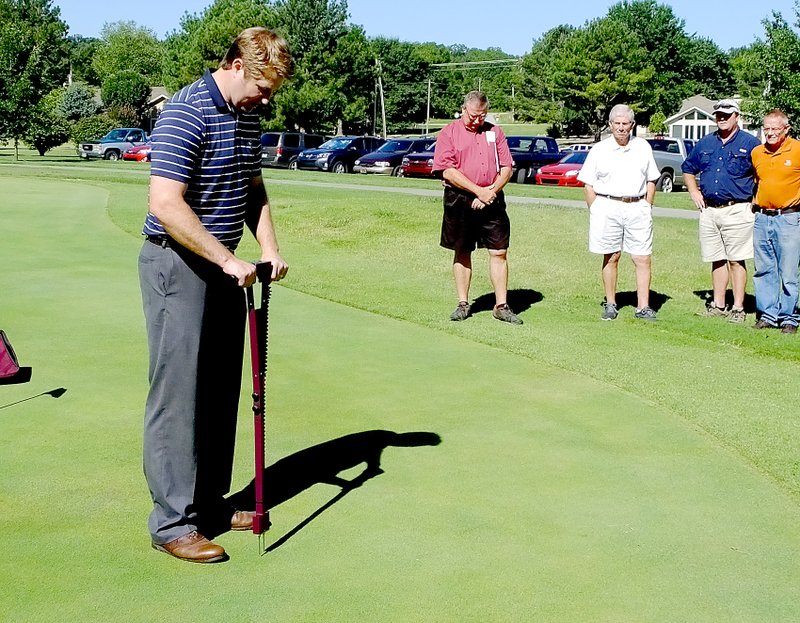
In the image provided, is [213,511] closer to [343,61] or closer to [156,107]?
[343,61]

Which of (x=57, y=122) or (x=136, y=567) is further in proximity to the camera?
(x=57, y=122)

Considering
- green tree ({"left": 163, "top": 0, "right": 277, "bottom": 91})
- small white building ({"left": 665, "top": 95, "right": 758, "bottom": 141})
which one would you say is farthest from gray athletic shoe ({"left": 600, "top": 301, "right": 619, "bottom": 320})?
small white building ({"left": 665, "top": 95, "right": 758, "bottom": 141})

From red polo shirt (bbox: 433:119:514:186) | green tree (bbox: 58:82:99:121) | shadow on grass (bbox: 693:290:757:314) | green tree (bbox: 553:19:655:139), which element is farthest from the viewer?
green tree (bbox: 553:19:655:139)

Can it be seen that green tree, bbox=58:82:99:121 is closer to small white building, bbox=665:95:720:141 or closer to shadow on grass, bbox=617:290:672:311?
small white building, bbox=665:95:720:141

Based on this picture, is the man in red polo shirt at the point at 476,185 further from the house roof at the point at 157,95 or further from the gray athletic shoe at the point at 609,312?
the house roof at the point at 157,95

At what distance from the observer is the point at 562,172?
32.0 m

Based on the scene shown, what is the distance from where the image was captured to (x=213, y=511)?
14.6 feet

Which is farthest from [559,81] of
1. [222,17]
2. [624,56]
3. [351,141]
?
[351,141]

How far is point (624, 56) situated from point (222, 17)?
38287 mm

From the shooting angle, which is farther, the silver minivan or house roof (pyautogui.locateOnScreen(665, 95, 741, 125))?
house roof (pyautogui.locateOnScreen(665, 95, 741, 125))

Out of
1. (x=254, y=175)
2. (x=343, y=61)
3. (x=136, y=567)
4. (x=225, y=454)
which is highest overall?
(x=343, y=61)

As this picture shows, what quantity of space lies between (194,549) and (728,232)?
7238 mm

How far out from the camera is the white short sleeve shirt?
30.9 ft

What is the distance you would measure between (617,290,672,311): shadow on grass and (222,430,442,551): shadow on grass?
5.36 m
